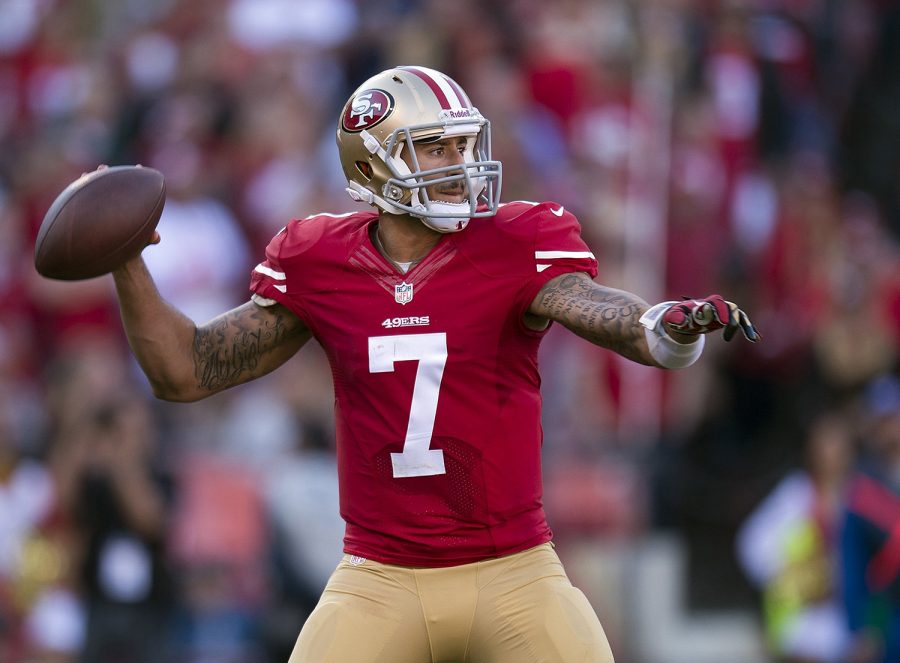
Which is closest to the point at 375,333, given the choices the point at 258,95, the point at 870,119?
the point at 258,95

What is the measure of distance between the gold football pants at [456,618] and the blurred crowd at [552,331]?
327cm

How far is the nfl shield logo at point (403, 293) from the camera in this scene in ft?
14.3

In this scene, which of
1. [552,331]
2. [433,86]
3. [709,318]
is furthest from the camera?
[552,331]

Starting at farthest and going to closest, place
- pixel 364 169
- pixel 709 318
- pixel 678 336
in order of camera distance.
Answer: pixel 364 169 → pixel 678 336 → pixel 709 318

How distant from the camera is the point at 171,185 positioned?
29.6 ft

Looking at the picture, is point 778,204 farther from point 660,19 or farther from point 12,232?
point 12,232

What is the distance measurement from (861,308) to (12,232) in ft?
15.2

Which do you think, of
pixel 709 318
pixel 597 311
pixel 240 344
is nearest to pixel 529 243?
pixel 597 311

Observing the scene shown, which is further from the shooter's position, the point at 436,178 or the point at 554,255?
the point at 436,178

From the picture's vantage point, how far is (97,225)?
169 inches

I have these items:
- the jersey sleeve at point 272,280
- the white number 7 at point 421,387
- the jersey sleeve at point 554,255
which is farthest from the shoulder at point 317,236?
the jersey sleeve at point 554,255

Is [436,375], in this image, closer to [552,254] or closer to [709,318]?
[552,254]

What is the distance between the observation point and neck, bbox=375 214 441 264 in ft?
14.7

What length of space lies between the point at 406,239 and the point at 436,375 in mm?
419
